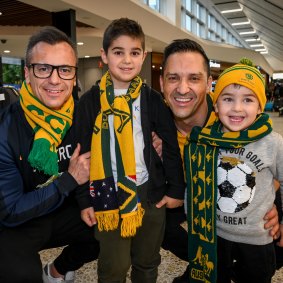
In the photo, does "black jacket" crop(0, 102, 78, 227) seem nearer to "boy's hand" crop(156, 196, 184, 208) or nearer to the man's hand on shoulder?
the man's hand on shoulder

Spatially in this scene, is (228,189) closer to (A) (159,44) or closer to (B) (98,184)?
(B) (98,184)

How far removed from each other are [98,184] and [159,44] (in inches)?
550

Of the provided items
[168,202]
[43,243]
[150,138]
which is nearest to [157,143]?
[150,138]

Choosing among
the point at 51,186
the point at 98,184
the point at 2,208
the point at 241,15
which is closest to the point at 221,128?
the point at 98,184

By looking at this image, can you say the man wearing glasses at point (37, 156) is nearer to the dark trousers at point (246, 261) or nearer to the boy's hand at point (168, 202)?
the boy's hand at point (168, 202)

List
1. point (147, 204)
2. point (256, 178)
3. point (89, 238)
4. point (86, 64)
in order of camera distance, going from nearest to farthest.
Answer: point (256, 178) < point (147, 204) < point (89, 238) < point (86, 64)

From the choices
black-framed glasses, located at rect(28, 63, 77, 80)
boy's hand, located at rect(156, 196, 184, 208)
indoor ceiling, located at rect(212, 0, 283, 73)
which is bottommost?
boy's hand, located at rect(156, 196, 184, 208)

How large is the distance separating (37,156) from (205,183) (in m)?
0.96

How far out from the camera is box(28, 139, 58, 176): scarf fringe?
1.64 metres

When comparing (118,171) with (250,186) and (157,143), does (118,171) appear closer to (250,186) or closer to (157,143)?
(157,143)

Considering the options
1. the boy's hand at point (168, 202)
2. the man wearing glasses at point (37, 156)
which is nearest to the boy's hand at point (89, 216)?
the man wearing glasses at point (37, 156)

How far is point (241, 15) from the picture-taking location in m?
26.3

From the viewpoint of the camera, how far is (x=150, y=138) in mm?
1806

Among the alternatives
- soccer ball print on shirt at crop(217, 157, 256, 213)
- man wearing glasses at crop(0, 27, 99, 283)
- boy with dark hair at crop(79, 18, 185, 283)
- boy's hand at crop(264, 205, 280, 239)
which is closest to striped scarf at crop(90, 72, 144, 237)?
boy with dark hair at crop(79, 18, 185, 283)
